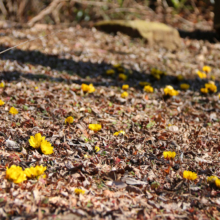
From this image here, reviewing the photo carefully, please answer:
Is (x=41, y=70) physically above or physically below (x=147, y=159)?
above

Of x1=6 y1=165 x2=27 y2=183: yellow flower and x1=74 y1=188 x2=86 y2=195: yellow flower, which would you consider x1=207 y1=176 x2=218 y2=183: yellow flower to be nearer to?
x1=74 y1=188 x2=86 y2=195: yellow flower

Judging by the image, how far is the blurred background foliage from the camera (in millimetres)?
7086

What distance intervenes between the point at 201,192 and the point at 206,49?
557 cm

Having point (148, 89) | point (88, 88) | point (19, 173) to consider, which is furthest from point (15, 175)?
point (148, 89)

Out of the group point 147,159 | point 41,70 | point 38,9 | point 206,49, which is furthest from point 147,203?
point 38,9

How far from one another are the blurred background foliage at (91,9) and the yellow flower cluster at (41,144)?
212 inches

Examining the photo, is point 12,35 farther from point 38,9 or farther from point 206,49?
point 206,49

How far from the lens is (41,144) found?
260cm

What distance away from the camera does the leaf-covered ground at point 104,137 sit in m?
2.12

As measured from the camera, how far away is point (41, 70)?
4746 millimetres

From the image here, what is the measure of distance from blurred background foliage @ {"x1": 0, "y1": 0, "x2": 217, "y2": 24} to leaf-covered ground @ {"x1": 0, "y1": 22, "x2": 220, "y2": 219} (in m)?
1.59

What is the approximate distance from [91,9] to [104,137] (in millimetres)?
6783

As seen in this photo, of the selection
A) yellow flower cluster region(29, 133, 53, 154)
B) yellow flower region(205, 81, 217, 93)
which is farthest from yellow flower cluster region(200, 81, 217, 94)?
yellow flower cluster region(29, 133, 53, 154)

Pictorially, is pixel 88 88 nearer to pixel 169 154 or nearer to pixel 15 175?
pixel 169 154
